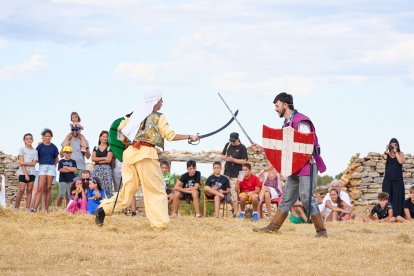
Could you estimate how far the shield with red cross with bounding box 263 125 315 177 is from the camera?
42.5 feet

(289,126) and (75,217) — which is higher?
(289,126)

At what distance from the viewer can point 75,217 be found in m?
15.2

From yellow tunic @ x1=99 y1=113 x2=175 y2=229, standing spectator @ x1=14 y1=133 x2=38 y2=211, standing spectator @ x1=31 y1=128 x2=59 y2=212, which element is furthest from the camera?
standing spectator @ x1=14 y1=133 x2=38 y2=211

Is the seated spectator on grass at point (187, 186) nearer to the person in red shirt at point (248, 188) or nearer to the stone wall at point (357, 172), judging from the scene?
the person in red shirt at point (248, 188)

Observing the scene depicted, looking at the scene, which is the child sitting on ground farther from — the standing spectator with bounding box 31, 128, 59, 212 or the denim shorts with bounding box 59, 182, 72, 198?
the denim shorts with bounding box 59, 182, 72, 198

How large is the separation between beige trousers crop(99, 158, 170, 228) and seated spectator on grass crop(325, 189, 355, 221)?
15.8 feet

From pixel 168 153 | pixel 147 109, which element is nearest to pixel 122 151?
pixel 147 109

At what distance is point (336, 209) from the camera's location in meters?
17.8

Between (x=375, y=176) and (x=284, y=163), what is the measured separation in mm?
12025

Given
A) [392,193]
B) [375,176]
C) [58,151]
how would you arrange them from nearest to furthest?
[58,151]
[392,193]
[375,176]

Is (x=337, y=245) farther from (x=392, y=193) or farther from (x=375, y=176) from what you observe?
(x=375, y=176)

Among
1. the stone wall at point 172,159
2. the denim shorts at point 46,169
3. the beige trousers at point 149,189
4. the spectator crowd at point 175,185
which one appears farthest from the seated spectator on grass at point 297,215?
the stone wall at point 172,159

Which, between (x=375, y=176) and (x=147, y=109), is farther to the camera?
(x=375, y=176)

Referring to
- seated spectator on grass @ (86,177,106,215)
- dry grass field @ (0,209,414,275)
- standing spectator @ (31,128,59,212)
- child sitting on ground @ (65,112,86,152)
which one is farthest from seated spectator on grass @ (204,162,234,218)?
dry grass field @ (0,209,414,275)
